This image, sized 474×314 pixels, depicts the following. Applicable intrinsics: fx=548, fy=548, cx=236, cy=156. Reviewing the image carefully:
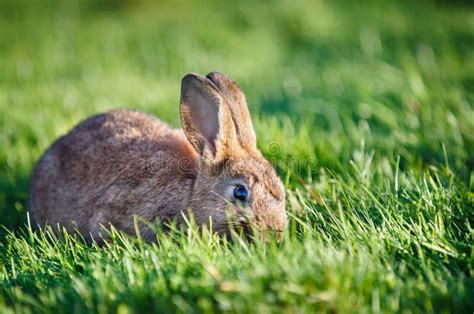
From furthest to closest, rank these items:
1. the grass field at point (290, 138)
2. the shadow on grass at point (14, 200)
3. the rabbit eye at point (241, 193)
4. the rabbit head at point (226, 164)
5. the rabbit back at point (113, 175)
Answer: the shadow on grass at point (14, 200)
the rabbit back at point (113, 175)
the rabbit eye at point (241, 193)
the rabbit head at point (226, 164)
the grass field at point (290, 138)

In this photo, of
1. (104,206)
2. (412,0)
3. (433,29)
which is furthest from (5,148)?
(412,0)

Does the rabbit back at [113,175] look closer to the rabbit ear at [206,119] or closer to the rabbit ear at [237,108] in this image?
the rabbit ear at [206,119]

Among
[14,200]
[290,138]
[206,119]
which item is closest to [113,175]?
[206,119]

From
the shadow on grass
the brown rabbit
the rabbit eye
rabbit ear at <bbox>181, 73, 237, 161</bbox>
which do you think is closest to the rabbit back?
the brown rabbit

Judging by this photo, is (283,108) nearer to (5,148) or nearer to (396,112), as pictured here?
(396,112)

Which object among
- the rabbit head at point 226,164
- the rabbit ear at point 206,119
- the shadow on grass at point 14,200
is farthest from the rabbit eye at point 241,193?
the shadow on grass at point 14,200

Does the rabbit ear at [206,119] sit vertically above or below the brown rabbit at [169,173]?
above

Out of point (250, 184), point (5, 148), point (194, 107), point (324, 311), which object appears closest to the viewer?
point (324, 311)

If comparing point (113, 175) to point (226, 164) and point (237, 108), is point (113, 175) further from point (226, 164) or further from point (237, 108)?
point (237, 108)
